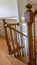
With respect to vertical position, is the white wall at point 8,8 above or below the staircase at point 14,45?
above

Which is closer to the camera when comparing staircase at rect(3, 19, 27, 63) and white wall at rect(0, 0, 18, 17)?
staircase at rect(3, 19, 27, 63)

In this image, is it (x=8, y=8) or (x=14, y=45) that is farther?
(x=8, y=8)

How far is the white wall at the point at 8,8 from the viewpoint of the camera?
15.8 ft

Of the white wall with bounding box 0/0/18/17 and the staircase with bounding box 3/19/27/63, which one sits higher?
the white wall with bounding box 0/0/18/17

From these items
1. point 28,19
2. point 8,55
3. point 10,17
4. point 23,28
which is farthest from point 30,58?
point 10,17

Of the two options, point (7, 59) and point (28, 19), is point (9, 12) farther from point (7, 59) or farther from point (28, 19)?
point (28, 19)

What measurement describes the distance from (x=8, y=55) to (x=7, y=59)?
0.79 ft

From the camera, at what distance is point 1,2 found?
491 centimetres

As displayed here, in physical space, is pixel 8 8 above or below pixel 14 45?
above

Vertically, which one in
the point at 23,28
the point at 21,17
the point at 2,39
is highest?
the point at 21,17

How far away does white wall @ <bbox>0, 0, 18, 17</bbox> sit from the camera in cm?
482

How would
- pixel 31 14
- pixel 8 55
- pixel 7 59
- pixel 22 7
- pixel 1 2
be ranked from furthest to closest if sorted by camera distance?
pixel 1 2 < pixel 22 7 < pixel 8 55 < pixel 7 59 < pixel 31 14

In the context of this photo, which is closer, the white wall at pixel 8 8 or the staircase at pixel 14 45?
the staircase at pixel 14 45

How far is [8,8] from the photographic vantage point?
4.93 m
